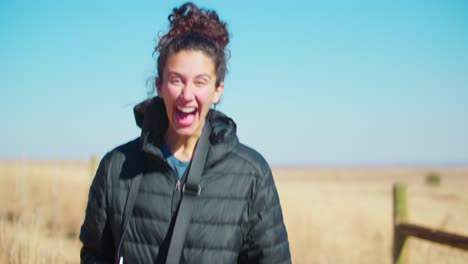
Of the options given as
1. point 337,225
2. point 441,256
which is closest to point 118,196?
point 441,256

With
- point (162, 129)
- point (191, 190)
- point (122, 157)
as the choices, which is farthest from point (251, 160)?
point (122, 157)

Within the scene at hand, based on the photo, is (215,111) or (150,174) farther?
(215,111)

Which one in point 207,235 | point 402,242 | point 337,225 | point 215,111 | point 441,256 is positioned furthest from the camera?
point 337,225

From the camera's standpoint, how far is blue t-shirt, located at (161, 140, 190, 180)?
6.03 feet

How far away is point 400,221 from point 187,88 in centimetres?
363

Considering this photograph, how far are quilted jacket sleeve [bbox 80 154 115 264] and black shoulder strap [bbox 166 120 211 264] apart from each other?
313mm

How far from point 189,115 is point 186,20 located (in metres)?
0.42

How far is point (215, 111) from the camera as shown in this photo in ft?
6.59

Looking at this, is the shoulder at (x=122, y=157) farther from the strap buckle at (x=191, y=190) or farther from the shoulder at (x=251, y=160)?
the shoulder at (x=251, y=160)

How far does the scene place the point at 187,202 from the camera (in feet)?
5.58

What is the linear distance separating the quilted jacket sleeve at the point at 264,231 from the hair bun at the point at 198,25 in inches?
23.9

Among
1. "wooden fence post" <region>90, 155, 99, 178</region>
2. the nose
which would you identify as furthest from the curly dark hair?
"wooden fence post" <region>90, 155, 99, 178</region>

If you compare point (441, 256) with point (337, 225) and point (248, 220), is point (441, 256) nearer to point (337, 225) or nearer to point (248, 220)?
point (248, 220)

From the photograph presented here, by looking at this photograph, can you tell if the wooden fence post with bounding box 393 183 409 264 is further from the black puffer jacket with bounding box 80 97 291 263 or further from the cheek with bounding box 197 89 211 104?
the cheek with bounding box 197 89 211 104
